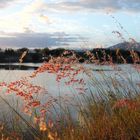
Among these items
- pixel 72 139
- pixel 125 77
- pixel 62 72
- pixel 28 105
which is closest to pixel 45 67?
pixel 62 72

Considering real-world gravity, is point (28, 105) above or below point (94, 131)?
above

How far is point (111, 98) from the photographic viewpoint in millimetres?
7820

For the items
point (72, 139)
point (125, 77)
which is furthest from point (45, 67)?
point (125, 77)

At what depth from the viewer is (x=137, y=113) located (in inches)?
258

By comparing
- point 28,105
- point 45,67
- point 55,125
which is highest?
point 45,67

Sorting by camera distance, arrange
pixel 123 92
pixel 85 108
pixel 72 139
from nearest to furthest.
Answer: pixel 72 139 → pixel 85 108 → pixel 123 92

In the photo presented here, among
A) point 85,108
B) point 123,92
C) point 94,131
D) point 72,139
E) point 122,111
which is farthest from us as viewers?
point 123,92

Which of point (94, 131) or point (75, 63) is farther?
point (75, 63)

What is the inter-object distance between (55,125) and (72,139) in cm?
141

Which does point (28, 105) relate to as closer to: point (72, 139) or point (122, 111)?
point (72, 139)

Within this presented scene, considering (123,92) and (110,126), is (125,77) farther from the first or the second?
(110,126)

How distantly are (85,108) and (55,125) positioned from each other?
609 mm

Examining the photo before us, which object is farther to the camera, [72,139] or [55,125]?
[55,125]

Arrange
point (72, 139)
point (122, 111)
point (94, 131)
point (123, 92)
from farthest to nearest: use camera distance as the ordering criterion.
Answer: point (123, 92)
point (122, 111)
point (94, 131)
point (72, 139)
